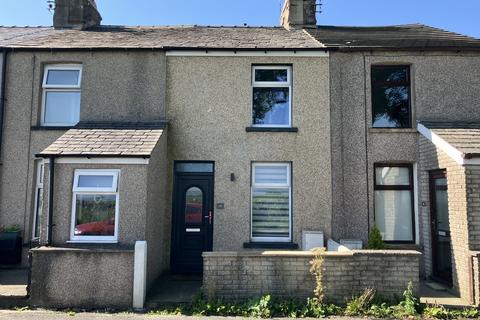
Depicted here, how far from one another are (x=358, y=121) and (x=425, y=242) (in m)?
3.11

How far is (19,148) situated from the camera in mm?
8844

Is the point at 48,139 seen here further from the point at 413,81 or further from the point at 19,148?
the point at 413,81

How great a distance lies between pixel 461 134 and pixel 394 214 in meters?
2.28

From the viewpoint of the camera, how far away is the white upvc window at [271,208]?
8.62 meters

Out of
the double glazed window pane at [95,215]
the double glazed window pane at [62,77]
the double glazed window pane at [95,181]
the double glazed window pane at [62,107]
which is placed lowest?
the double glazed window pane at [95,215]

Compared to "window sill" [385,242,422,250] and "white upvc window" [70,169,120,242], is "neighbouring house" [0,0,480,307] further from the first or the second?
"white upvc window" [70,169,120,242]

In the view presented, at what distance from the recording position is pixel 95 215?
714 cm

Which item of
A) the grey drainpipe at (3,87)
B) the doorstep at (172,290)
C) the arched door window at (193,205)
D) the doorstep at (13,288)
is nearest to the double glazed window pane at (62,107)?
the grey drainpipe at (3,87)

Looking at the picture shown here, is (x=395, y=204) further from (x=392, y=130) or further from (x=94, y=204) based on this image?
(x=94, y=204)

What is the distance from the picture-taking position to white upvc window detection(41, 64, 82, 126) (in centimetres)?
915

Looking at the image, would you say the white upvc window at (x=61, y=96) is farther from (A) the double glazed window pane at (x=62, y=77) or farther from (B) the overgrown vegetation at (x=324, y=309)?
(B) the overgrown vegetation at (x=324, y=309)

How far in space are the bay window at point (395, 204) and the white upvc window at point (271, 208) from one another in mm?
2126

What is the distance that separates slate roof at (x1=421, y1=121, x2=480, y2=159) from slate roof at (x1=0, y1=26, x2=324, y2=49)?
3.25 m

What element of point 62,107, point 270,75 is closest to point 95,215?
point 62,107
